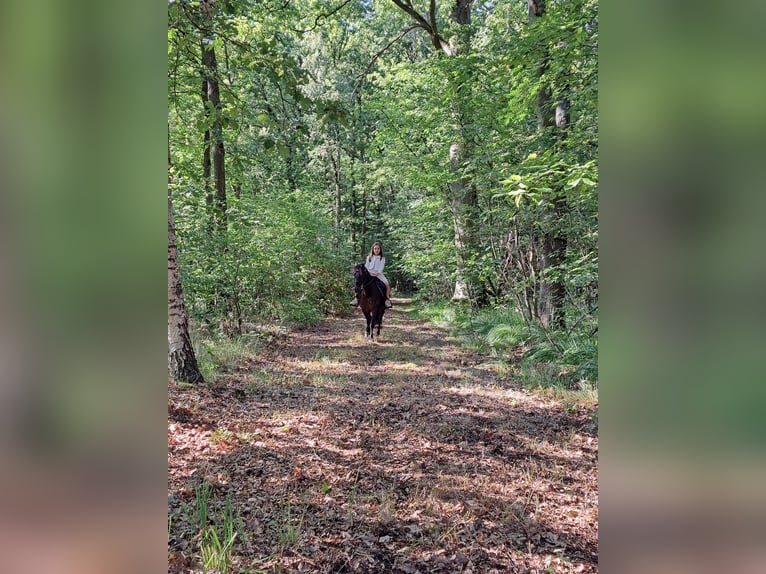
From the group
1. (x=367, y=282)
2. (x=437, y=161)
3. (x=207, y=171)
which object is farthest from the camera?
(x=437, y=161)

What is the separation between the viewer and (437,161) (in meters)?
10.6

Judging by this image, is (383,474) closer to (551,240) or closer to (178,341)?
(178,341)

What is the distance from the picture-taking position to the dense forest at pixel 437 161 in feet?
13.3

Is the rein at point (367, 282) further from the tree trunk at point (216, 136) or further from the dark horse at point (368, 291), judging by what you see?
the tree trunk at point (216, 136)

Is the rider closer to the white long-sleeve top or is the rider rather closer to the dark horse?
the white long-sleeve top

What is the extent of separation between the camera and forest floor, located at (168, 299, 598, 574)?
2.33 m

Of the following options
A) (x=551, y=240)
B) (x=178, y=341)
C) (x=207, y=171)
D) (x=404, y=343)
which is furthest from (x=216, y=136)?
(x=551, y=240)

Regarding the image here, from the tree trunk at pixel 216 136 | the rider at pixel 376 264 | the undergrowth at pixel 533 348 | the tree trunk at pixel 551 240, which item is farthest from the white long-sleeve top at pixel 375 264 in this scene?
the tree trunk at pixel 551 240

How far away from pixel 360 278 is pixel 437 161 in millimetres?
3693

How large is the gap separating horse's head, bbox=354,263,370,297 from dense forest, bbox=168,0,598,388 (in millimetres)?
2017

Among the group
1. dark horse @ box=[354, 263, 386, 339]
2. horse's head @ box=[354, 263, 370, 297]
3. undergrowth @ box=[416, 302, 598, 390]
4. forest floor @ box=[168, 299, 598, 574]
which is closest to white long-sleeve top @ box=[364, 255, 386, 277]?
dark horse @ box=[354, 263, 386, 339]
